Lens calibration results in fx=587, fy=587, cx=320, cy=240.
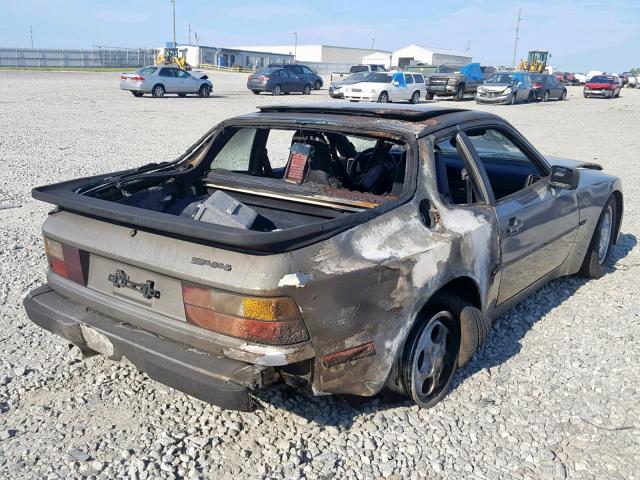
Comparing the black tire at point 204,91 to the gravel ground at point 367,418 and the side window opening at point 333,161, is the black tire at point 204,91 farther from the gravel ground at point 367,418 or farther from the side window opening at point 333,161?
the side window opening at point 333,161

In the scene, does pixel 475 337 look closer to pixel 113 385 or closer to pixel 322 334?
pixel 322 334

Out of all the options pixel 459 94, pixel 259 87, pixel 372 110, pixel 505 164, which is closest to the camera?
pixel 372 110

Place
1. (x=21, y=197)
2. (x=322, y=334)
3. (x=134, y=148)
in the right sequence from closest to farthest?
1. (x=322, y=334)
2. (x=21, y=197)
3. (x=134, y=148)

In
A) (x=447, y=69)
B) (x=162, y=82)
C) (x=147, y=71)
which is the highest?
(x=447, y=69)

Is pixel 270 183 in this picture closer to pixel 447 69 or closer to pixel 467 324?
pixel 467 324

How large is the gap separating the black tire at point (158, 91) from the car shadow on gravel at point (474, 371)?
953 inches

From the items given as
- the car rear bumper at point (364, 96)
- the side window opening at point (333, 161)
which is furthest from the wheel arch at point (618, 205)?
the car rear bumper at point (364, 96)

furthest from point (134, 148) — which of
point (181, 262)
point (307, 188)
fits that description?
point (181, 262)

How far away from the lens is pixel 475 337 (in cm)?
329

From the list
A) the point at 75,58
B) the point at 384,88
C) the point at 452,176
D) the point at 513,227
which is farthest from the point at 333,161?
the point at 75,58

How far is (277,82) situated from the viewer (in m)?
30.1

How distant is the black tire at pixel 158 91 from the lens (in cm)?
2627

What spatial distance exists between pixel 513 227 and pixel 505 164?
3.13 ft

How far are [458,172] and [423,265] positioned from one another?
1069 mm
